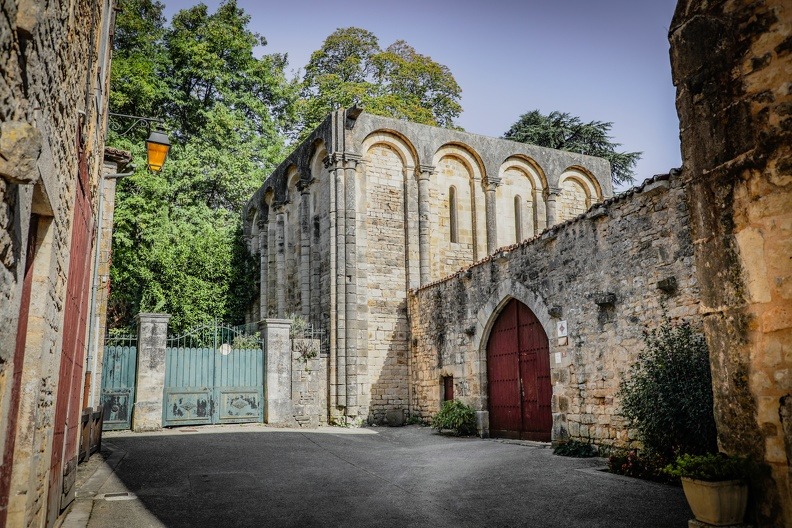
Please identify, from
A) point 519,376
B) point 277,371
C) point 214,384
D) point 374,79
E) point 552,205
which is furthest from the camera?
point 374,79

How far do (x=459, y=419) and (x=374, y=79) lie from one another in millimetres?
18282

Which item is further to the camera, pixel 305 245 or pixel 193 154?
pixel 193 154

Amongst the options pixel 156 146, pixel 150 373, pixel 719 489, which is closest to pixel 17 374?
pixel 719 489

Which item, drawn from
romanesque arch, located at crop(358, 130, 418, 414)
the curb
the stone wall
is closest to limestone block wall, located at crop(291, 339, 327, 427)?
romanesque arch, located at crop(358, 130, 418, 414)

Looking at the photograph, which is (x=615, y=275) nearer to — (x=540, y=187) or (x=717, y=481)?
(x=717, y=481)

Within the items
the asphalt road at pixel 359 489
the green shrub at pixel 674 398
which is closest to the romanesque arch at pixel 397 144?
the asphalt road at pixel 359 489

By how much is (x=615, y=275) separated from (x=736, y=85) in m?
5.00

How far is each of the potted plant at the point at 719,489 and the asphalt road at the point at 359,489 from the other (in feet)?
3.90

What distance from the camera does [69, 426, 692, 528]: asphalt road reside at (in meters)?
5.66

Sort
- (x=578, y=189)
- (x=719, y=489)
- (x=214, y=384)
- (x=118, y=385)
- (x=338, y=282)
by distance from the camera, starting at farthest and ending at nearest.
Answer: (x=578, y=189)
(x=338, y=282)
(x=214, y=384)
(x=118, y=385)
(x=719, y=489)

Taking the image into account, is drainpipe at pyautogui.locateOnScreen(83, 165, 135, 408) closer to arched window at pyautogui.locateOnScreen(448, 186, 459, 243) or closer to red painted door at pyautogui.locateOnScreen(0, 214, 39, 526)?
red painted door at pyautogui.locateOnScreen(0, 214, 39, 526)

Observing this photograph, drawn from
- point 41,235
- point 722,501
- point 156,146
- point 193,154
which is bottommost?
point 722,501

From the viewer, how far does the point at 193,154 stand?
21688 mm

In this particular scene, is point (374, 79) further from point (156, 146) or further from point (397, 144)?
point (156, 146)
